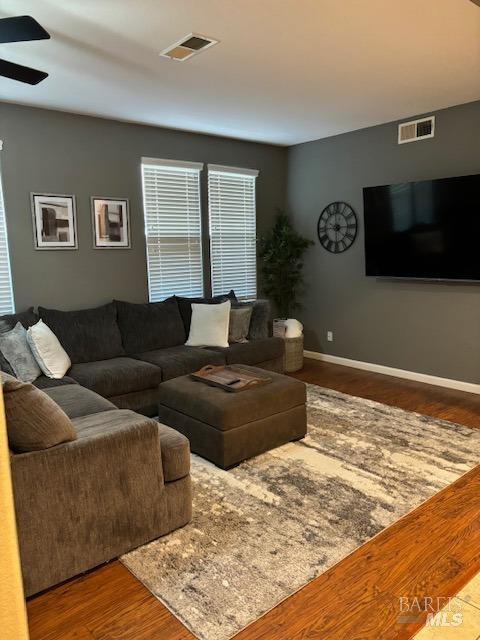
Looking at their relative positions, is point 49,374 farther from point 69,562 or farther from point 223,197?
point 223,197

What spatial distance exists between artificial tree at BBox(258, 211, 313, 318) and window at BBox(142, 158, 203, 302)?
0.95 meters

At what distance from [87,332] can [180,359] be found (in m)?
0.87

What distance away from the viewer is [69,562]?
199cm

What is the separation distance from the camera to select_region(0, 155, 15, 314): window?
13.0 feet

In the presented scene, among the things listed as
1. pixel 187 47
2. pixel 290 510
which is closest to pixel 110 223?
pixel 187 47

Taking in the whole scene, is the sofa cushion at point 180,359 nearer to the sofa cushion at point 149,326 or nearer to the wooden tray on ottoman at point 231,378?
the sofa cushion at point 149,326

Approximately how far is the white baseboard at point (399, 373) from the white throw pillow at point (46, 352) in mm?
3287

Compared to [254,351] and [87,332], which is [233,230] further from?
Answer: [87,332]

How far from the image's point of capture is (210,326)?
4598 mm

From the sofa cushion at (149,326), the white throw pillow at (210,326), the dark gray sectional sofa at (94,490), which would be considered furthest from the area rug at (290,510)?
the sofa cushion at (149,326)

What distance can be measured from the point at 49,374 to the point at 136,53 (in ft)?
7.75

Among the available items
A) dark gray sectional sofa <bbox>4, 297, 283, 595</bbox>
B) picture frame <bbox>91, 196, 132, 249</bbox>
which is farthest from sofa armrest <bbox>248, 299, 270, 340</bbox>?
dark gray sectional sofa <bbox>4, 297, 283, 595</bbox>

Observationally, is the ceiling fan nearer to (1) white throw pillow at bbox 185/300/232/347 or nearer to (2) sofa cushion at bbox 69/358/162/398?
(2) sofa cushion at bbox 69/358/162/398

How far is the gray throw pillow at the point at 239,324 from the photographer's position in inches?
187
